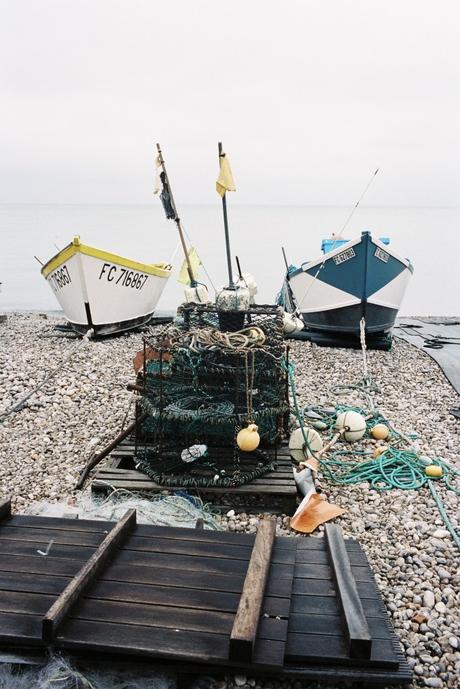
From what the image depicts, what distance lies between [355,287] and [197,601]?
10.0m

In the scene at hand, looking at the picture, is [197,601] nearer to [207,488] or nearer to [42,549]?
[42,549]

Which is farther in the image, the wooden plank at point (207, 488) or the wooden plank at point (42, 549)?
the wooden plank at point (207, 488)

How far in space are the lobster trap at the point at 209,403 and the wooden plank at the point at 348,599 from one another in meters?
1.43

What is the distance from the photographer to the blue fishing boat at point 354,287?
39.5 ft

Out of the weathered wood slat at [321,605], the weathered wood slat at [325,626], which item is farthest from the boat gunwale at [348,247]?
the weathered wood slat at [325,626]

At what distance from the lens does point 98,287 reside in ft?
41.1

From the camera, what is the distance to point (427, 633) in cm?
324

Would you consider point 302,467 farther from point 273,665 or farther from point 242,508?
point 273,665

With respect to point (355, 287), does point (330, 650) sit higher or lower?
higher

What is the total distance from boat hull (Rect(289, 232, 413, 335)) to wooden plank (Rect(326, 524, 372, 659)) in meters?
9.01

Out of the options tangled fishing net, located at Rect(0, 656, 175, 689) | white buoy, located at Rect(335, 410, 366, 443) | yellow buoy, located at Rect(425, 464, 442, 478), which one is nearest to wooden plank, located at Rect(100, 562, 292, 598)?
tangled fishing net, located at Rect(0, 656, 175, 689)

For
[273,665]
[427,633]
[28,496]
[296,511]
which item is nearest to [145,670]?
[273,665]

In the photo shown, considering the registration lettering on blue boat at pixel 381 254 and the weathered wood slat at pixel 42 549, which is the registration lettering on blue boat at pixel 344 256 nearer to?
the registration lettering on blue boat at pixel 381 254

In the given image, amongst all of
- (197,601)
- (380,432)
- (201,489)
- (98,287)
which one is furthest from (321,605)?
(98,287)
